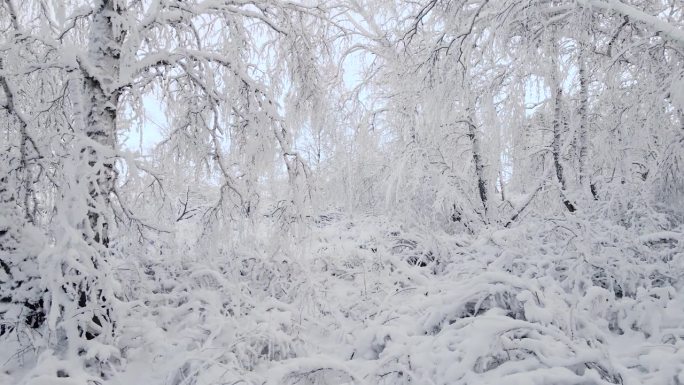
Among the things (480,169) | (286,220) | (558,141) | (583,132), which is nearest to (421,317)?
(286,220)

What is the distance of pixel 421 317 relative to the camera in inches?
155

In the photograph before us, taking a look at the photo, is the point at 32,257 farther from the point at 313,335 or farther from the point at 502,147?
the point at 502,147

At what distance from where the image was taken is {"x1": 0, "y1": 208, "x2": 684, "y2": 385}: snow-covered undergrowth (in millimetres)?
2855

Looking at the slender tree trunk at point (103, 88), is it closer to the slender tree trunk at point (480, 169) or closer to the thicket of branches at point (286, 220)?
the thicket of branches at point (286, 220)

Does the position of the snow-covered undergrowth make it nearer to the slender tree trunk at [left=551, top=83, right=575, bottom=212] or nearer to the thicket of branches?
the thicket of branches

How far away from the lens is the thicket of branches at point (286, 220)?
131 inches

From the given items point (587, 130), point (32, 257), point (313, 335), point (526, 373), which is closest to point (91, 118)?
point (32, 257)

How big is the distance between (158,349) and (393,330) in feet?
6.99

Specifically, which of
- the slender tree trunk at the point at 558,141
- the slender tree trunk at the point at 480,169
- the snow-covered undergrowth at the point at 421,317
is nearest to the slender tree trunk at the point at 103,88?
the snow-covered undergrowth at the point at 421,317

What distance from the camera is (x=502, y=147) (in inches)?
308

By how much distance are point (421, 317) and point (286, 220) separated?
69.0 inches

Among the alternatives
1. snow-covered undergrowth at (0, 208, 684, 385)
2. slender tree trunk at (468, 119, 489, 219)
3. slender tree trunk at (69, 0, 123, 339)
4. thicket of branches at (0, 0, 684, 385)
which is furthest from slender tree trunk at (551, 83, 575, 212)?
slender tree trunk at (69, 0, 123, 339)

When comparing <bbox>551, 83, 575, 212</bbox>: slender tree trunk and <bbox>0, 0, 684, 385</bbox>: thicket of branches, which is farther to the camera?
<bbox>551, 83, 575, 212</bbox>: slender tree trunk

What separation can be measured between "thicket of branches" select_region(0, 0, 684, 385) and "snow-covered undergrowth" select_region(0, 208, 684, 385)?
23 mm
